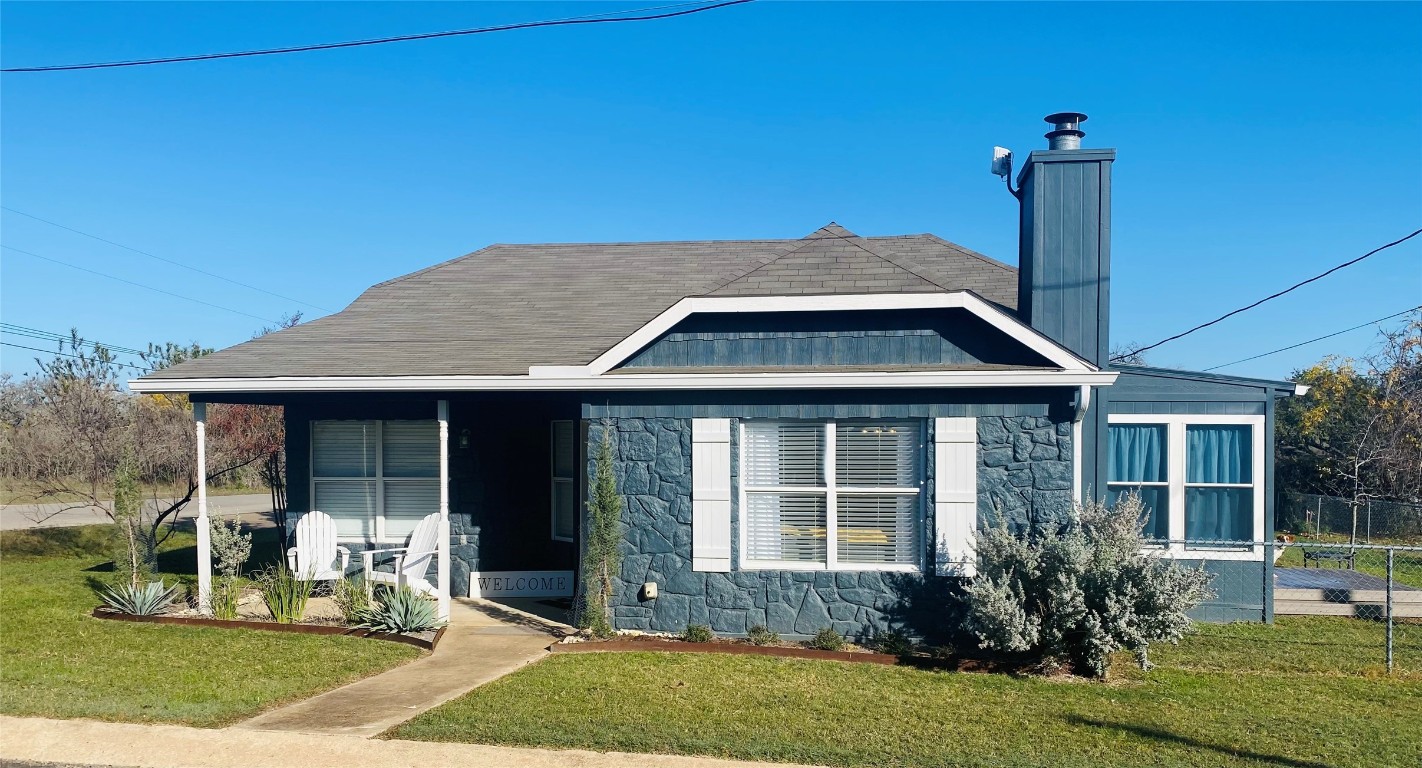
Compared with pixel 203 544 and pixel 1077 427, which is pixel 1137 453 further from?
pixel 203 544

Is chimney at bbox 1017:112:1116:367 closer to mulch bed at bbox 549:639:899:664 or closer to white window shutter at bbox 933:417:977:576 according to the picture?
white window shutter at bbox 933:417:977:576

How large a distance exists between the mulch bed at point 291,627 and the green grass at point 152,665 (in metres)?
0.14

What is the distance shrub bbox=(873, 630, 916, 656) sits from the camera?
29.7ft

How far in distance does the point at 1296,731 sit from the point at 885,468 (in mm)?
3928

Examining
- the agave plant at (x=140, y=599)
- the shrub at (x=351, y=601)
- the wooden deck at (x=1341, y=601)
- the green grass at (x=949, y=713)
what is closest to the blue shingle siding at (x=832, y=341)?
the green grass at (x=949, y=713)

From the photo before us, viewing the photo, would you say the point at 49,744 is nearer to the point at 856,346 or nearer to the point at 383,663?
the point at 383,663

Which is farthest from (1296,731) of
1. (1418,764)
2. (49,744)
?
(49,744)

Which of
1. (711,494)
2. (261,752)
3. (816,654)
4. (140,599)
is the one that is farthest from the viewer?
(140,599)

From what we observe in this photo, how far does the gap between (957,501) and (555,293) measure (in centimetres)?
687

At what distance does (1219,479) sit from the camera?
1102 centimetres

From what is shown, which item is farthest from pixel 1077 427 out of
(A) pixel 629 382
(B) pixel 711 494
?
(A) pixel 629 382

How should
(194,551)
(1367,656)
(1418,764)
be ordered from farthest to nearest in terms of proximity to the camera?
(194,551) < (1367,656) < (1418,764)

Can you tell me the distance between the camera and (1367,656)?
9.25m

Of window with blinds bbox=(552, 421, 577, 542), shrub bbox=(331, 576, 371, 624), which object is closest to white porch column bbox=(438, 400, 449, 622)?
shrub bbox=(331, 576, 371, 624)
